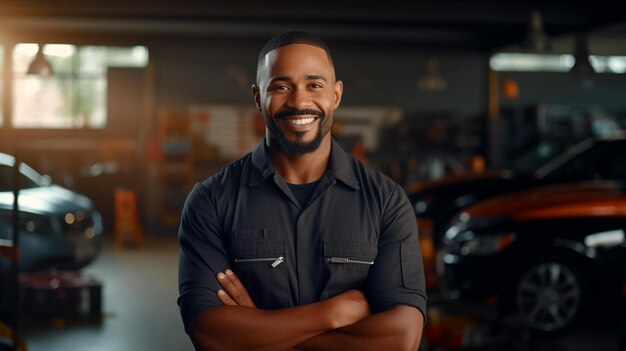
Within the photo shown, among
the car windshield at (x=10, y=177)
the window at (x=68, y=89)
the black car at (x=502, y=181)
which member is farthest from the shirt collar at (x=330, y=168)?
→ the window at (x=68, y=89)

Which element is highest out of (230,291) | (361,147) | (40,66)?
(40,66)

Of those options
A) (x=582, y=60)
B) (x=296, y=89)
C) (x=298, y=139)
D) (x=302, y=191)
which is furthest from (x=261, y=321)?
(x=582, y=60)

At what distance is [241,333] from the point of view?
1.91 meters

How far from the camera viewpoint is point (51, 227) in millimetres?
7559

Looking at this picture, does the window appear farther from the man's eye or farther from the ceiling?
the man's eye

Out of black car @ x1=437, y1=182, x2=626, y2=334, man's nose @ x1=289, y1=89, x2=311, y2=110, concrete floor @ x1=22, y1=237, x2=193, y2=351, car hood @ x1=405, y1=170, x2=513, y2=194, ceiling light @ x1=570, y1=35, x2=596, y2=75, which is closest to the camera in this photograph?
man's nose @ x1=289, y1=89, x2=311, y2=110

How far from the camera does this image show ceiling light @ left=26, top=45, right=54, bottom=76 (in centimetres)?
1021

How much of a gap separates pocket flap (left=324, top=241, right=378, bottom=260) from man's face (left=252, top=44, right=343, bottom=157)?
225mm

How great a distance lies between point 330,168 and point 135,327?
4.60 m

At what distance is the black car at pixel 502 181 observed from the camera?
655 cm

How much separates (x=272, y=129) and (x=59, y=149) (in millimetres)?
15216

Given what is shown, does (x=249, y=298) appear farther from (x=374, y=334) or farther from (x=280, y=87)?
(x=280, y=87)

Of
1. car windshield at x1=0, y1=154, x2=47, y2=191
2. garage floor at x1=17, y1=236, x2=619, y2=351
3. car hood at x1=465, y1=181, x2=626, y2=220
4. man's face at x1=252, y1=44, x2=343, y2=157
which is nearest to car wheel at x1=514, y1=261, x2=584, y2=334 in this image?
garage floor at x1=17, y1=236, x2=619, y2=351

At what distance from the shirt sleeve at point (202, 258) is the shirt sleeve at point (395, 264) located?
1.16 feet
